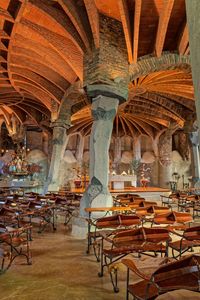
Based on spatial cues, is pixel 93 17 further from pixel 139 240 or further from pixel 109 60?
pixel 139 240

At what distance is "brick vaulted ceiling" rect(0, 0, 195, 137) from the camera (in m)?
7.02

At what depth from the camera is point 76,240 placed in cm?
585

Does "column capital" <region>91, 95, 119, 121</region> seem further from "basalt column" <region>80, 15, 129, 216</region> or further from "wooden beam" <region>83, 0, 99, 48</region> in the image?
"wooden beam" <region>83, 0, 99, 48</region>

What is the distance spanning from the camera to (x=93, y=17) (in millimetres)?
6605

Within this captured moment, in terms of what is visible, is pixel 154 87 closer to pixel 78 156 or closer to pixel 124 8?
pixel 124 8

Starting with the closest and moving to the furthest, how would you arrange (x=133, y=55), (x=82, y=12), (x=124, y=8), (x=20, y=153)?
1. (x=124, y=8)
2. (x=82, y=12)
3. (x=133, y=55)
4. (x=20, y=153)

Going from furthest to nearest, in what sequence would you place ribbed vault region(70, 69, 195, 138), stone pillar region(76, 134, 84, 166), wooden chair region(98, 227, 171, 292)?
stone pillar region(76, 134, 84, 166) < ribbed vault region(70, 69, 195, 138) < wooden chair region(98, 227, 171, 292)

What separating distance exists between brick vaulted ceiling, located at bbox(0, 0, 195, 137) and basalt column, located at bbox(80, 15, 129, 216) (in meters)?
0.34

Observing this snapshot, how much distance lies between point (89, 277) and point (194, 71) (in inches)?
129

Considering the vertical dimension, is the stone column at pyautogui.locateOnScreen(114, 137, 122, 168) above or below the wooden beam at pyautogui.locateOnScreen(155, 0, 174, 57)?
below

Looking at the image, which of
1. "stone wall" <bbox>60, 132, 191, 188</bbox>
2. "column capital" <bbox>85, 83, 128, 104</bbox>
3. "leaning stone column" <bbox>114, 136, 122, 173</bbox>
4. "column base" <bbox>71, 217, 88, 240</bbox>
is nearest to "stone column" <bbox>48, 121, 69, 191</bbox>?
"column capital" <bbox>85, 83, 128, 104</bbox>

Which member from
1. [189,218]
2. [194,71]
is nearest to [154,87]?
[189,218]

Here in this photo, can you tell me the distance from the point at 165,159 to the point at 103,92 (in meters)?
13.6

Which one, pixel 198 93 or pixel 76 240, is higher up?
pixel 198 93
